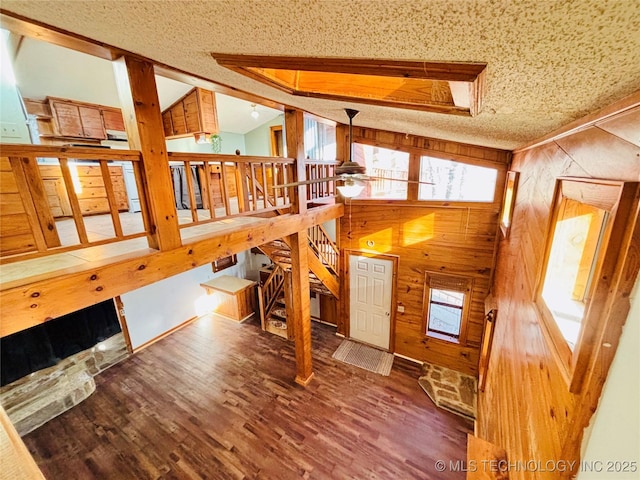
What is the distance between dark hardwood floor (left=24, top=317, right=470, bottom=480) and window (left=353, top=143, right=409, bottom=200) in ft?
10.1

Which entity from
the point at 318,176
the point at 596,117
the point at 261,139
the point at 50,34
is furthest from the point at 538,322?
the point at 261,139

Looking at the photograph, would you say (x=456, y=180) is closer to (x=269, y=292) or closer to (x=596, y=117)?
(x=596, y=117)

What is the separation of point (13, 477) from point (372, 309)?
4.35 metres

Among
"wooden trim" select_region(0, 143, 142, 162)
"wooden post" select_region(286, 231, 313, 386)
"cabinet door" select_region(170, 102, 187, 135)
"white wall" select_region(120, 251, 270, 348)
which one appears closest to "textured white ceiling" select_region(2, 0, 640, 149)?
"wooden trim" select_region(0, 143, 142, 162)

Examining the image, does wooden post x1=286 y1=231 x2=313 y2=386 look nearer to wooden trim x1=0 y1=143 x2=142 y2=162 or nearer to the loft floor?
the loft floor

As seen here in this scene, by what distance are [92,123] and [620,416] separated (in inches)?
253

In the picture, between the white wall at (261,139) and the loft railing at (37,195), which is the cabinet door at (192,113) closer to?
the white wall at (261,139)

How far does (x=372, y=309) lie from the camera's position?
4.79 meters

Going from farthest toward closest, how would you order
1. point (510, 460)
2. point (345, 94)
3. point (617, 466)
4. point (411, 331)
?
point (411, 331)
point (345, 94)
point (510, 460)
point (617, 466)

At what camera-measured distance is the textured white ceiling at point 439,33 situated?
1.74 feet

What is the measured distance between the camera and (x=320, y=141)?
6.33 meters

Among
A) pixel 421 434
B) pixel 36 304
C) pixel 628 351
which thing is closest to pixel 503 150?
pixel 628 351

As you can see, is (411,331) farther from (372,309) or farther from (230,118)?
(230,118)

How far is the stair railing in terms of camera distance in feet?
19.1
